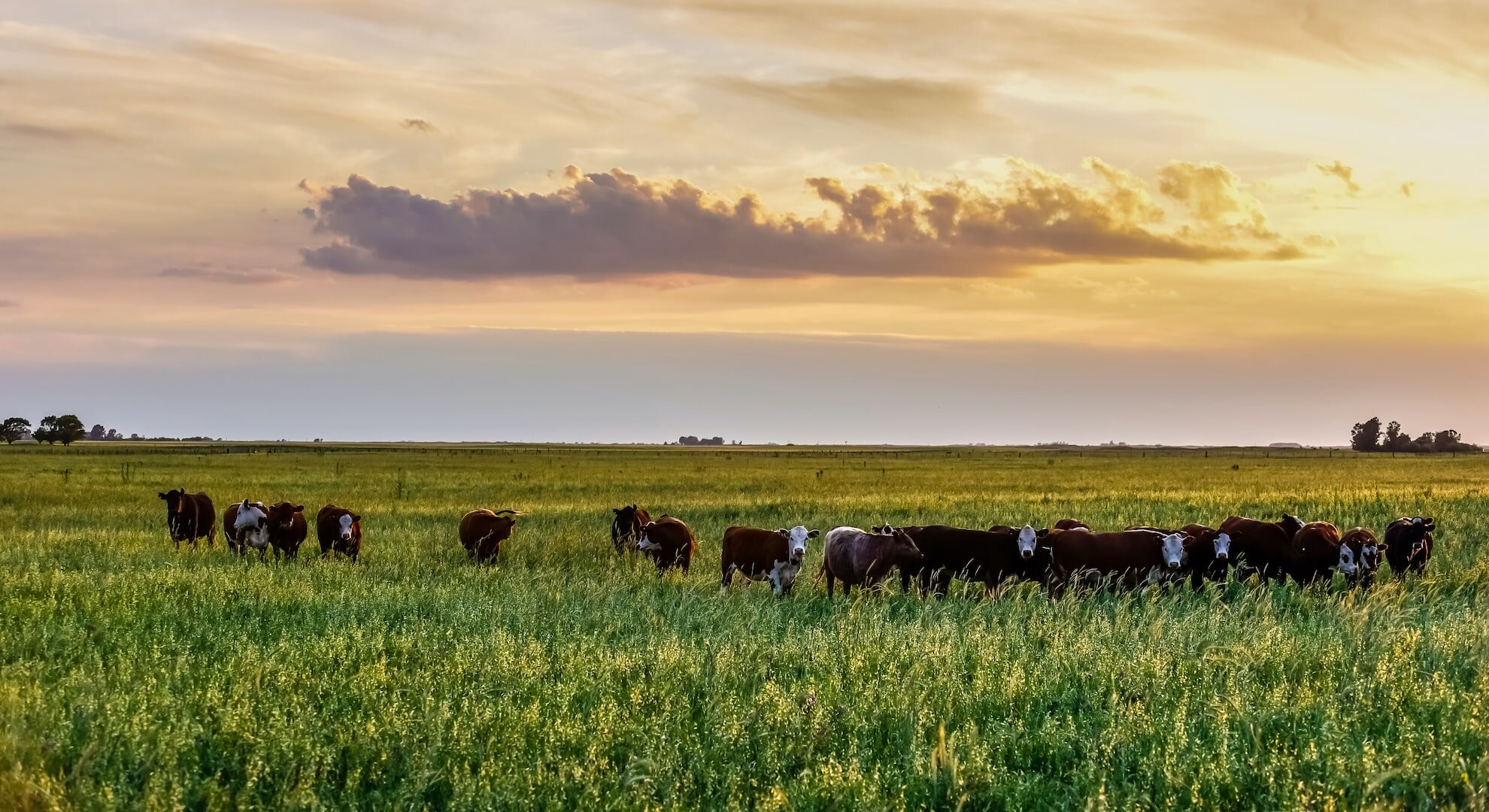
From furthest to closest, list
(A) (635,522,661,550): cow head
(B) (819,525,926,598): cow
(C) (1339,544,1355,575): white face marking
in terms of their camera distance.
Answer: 1. (A) (635,522,661,550): cow head
2. (C) (1339,544,1355,575): white face marking
3. (B) (819,525,926,598): cow

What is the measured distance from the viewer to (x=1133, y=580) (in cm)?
1777

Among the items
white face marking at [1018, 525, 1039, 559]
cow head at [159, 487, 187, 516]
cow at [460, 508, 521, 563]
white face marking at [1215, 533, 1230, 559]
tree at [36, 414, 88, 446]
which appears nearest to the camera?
white face marking at [1018, 525, 1039, 559]

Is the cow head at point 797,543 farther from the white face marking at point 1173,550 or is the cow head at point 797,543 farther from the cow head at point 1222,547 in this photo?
the cow head at point 1222,547

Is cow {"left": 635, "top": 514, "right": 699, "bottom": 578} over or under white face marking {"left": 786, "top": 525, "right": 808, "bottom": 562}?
under

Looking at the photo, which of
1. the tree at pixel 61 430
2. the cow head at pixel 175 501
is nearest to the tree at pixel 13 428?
the tree at pixel 61 430

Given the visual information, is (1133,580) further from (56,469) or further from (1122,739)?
(56,469)

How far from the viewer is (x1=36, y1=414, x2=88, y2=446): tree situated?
164 metres

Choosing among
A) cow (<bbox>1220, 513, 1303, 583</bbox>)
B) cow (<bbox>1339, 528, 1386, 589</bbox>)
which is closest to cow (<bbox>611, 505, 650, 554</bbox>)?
cow (<bbox>1220, 513, 1303, 583</bbox>)

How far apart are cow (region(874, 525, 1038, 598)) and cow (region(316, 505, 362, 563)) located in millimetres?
10523

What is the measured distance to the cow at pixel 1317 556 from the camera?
1788 cm

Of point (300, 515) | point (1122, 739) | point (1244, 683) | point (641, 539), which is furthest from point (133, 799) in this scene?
point (300, 515)

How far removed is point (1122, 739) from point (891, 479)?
52635 millimetres

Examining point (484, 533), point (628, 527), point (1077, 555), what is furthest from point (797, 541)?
point (484, 533)

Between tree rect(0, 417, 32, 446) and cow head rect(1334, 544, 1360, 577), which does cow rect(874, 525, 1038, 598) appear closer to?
cow head rect(1334, 544, 1360, 577)
